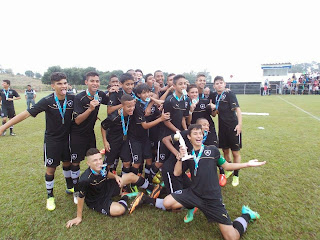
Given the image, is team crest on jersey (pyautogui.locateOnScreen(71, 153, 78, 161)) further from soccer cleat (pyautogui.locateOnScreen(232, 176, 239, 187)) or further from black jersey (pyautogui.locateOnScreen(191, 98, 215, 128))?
soccer cleat (pyautogui.locateOnScreen(232, 176, 239, 187))

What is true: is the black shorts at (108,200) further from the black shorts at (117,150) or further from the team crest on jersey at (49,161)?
the team crest on jersey at (49,161)

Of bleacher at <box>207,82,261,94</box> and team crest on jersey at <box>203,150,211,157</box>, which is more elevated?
bleacher at <box>207,82,261,94</box>

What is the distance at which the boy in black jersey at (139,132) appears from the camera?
13.4 ft

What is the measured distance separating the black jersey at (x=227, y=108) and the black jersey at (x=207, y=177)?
149 cm

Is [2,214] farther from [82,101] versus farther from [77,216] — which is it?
[82,101]

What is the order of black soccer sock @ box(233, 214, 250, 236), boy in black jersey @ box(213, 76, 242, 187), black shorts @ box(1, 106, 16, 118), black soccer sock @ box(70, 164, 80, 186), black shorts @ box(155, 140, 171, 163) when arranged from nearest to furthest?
black soccer sock @ box(233, 214, 250, 236), black soccer sock @ box(70, 164, 80, 186), black shorts @ box(155, 140, 171, 163), boy in black jersey @ box(213, 76, 242, 187), black shorts @ box(1, 106, 16, 118)

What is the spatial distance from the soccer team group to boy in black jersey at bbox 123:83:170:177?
2 centimetres

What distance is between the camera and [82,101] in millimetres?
3768

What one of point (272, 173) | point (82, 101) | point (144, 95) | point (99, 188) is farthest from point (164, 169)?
point (272, 173)

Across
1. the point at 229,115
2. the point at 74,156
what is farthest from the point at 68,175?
the point at 229,115

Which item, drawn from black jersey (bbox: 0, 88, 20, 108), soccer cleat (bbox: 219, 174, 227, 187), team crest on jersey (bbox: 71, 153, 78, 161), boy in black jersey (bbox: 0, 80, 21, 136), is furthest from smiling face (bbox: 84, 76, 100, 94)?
black jersey (bbox: 0, 88, 20, 108)

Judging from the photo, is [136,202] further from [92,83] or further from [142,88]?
[92,83]

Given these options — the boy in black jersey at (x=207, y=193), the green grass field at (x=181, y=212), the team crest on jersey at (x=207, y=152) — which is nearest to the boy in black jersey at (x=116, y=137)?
the green grass field at (x=181, y=212)

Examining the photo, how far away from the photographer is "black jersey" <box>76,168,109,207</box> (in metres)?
3.24
